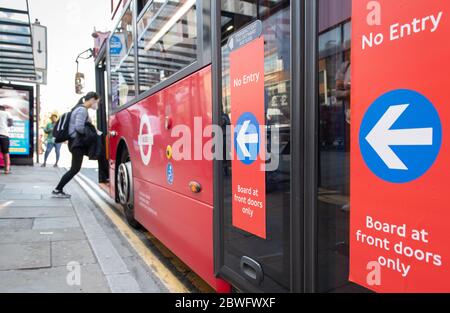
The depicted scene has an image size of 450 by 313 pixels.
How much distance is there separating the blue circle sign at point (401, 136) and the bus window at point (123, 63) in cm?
306

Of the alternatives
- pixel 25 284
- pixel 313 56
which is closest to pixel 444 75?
pixel 313 56

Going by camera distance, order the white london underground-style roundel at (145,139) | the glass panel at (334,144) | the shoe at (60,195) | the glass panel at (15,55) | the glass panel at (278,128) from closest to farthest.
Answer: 1. the glass panel at (334,144)
2. the glass panel at (278,128)
3. the white london underground-style roundel at (145,139)
4. the shoe at (60,195)
5. the glass panel at (15,55)

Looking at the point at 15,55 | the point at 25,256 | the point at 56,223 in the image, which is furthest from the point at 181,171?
the point at 15,55

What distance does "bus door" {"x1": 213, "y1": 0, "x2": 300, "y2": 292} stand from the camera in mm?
1649

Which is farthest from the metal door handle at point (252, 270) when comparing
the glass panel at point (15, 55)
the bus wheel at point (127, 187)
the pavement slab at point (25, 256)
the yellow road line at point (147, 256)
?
the glass panel at point (15, 55)

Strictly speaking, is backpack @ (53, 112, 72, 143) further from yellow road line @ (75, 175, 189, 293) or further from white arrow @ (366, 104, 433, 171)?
white arrow @ (366, 104, 433, 171)

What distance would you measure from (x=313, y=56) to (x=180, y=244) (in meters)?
1.78

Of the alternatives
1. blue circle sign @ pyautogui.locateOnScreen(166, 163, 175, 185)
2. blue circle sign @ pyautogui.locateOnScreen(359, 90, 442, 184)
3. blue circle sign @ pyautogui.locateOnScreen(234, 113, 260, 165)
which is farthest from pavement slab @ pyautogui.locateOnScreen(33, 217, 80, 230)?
blue circle sign @ pyautogui.locateOnScreen(359, 90, 442, 184)

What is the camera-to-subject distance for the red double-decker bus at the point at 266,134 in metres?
1.37

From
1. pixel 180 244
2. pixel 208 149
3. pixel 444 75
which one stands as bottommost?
pixel 180 244

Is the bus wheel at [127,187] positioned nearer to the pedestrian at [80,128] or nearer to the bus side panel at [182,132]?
the bus side panel at [182,132]

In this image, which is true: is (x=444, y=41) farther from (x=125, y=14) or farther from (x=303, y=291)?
(x=125, y=14)

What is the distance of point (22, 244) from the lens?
3709 mm

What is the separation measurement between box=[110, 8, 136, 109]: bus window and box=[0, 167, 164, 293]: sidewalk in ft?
5.24
